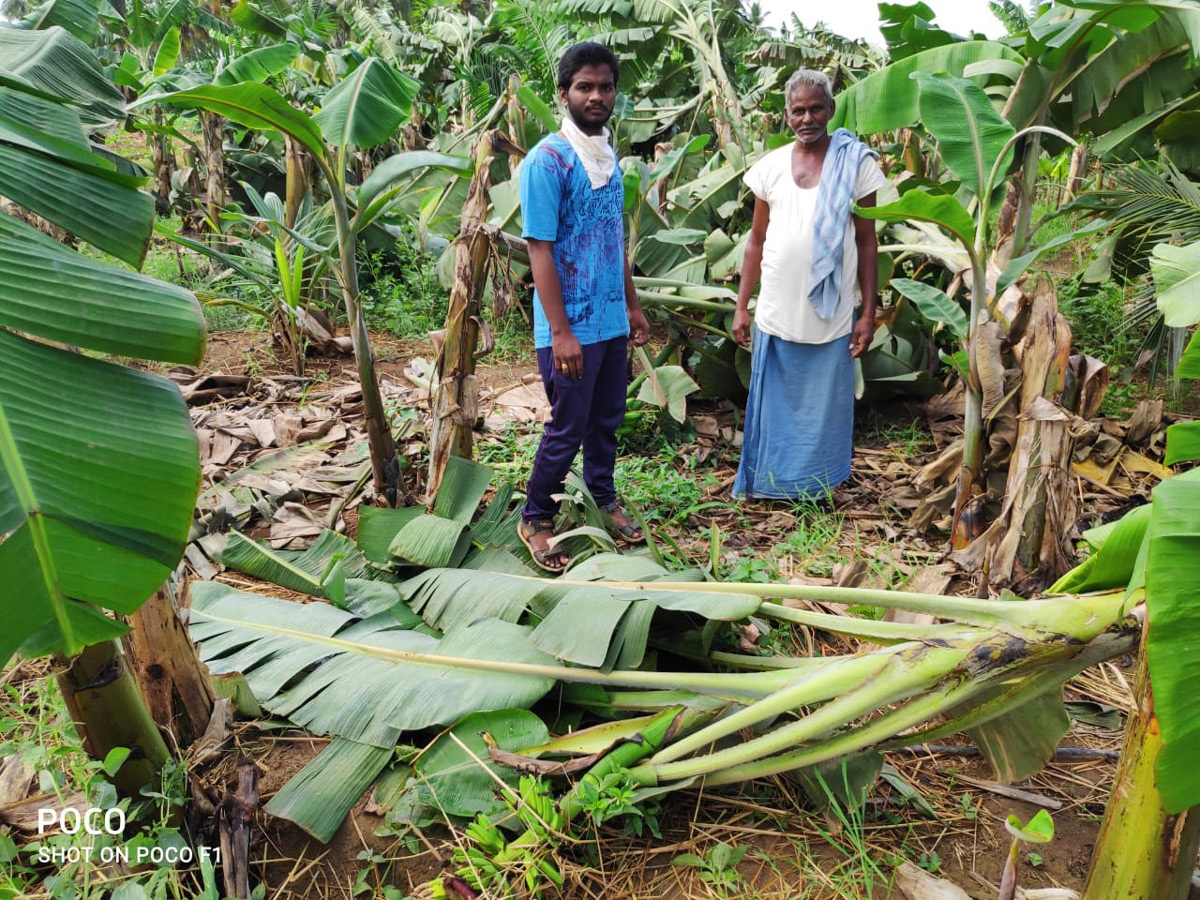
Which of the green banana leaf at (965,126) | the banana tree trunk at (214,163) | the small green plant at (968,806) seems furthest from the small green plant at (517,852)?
the banana tree trunk at (214,163)

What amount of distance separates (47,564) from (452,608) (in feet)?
4.19

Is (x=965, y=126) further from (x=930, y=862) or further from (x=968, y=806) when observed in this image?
(x=930, y=862)

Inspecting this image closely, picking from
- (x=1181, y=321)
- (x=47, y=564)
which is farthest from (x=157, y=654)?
(x=1181, y=321)

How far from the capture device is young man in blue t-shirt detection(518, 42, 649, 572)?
2.67 meters

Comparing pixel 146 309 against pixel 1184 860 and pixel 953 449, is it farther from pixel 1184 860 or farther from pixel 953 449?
pixel 953 449

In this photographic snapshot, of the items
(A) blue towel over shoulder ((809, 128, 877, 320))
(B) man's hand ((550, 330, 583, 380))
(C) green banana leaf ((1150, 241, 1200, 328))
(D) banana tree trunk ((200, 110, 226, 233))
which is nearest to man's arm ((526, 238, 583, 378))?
(B) man's hand ((550, 330, 583, 380))

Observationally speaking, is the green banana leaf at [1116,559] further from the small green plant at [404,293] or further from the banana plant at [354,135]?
the small green plant at [404,293]

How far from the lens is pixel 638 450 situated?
14.0 ft

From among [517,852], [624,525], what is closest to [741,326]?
[624,525]

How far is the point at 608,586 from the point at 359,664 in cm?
67

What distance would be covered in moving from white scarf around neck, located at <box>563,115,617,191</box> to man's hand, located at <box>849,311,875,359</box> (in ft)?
4.26

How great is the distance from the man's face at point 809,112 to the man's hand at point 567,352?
4.23 feet

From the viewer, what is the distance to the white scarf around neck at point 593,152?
275cm

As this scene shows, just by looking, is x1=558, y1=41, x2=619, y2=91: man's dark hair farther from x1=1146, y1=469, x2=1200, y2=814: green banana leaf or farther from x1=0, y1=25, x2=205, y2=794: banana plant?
x1=1146, y1=469, x2=1200, y2=814: green banana leaf
